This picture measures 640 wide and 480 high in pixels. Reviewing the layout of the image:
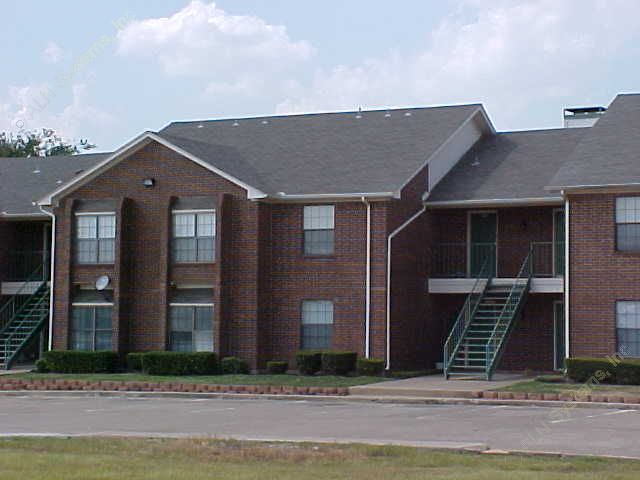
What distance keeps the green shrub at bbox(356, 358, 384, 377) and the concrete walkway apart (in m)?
1.14

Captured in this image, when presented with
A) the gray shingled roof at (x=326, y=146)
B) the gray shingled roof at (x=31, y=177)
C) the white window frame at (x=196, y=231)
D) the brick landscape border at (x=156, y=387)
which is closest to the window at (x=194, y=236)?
the white window frame at (x=196, y=231)

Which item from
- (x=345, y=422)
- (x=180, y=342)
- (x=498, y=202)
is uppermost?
(x=498, y=202)

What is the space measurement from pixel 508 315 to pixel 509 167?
523 cm

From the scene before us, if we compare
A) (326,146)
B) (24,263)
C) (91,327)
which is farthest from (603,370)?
(24,263)

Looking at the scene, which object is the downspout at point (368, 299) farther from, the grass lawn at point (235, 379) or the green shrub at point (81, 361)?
the green shrub at point (81, 361)

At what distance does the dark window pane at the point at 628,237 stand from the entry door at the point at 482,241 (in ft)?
17.1

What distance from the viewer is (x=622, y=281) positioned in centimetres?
3133

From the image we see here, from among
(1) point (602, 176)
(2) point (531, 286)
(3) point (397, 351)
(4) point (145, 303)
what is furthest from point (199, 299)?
(1) point (602, 176)

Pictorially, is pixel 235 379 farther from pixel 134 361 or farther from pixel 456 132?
pixel 456 132

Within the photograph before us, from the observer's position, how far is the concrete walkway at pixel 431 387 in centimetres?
2817

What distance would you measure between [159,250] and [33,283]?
6775mm

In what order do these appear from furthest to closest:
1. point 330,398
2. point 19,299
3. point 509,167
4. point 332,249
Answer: point 19,299, point 509,167, point 332,249, point 330,398

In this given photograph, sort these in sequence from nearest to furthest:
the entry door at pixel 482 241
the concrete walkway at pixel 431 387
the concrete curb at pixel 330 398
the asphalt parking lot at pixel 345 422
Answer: the asphalt parking lot at pixel 345 422, the concrete curb at pixel 330 398, the concrete walkway at pixel 431 387, the entry door at pixel 482 241

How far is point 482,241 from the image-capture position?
1426 inches
